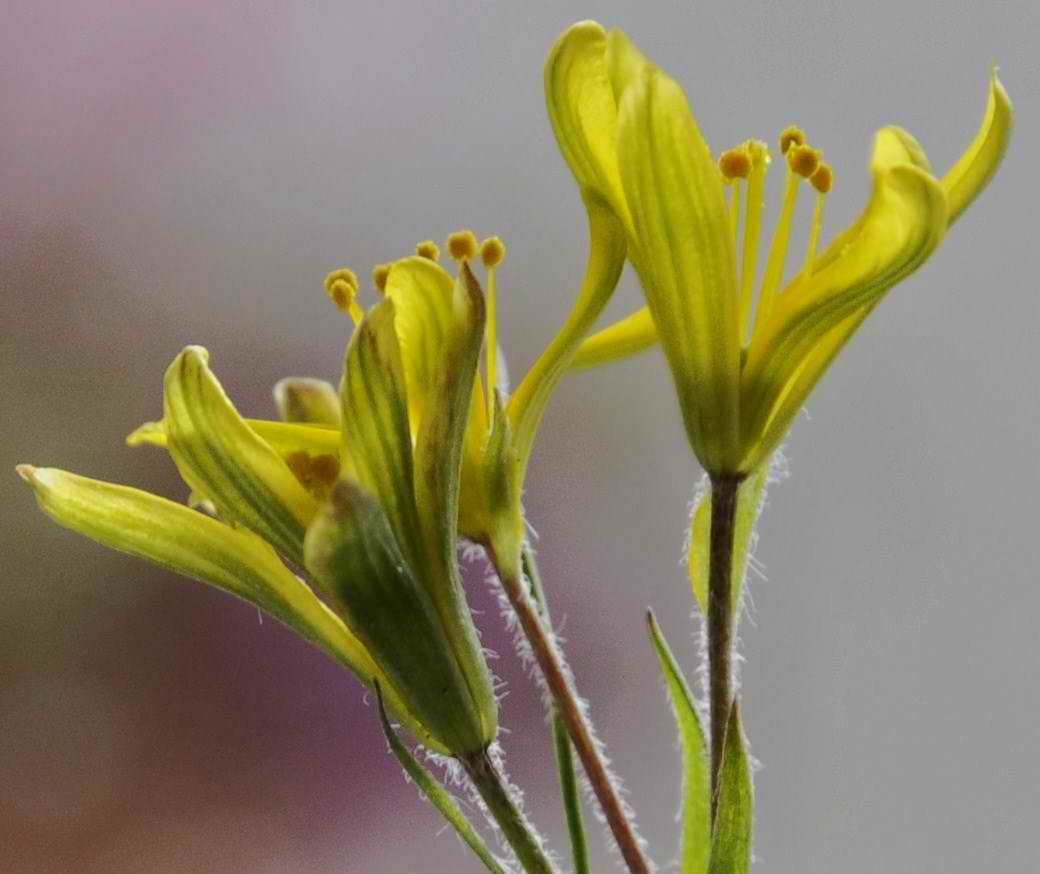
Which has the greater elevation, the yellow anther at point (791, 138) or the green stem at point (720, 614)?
the yellow anther at point (791, 138)

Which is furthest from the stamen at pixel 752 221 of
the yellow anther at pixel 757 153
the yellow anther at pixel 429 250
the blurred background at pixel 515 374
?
the blurred background at pixel 515 374

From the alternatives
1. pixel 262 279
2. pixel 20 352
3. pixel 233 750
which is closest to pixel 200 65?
pixel 262 279

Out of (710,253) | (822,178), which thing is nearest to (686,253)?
(710,253)

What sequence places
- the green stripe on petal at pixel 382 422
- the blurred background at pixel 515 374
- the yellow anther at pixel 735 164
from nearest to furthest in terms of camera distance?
the green stripe on petal at pixel 382 422
the yellow anther at pixel 735 164
the blurred background at pixel 515 374

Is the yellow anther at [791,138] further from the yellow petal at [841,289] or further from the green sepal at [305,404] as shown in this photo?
the green sepal at [305,404]

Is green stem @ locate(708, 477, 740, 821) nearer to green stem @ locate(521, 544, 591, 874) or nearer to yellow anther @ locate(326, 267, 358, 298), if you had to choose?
green stem @ locate(521, 544, 591, 874)

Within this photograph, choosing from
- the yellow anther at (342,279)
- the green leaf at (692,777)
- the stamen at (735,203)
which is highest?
the yellow anther at (342,279)

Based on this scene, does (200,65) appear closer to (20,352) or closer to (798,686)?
(20,352)

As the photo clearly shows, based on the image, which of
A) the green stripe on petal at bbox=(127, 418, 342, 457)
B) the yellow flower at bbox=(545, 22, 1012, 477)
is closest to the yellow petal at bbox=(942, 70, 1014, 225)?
the yellow flower at bbox=(545, 22, 1012, 477)
